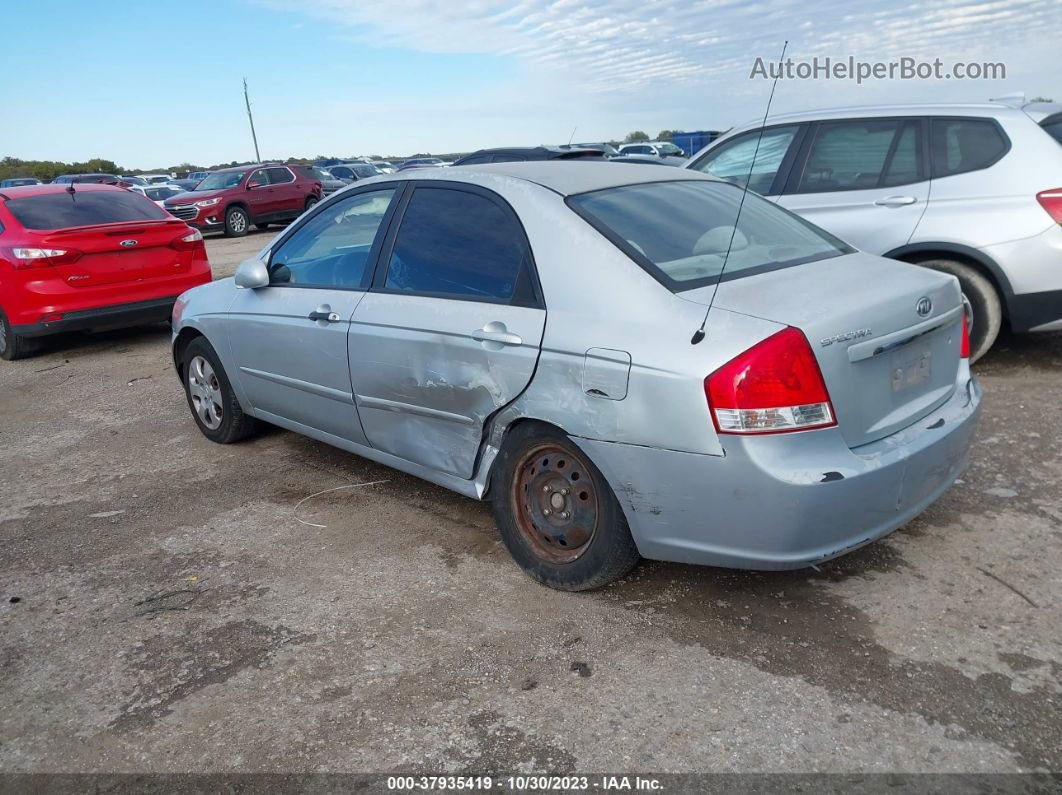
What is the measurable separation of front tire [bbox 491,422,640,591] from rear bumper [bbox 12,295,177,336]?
595 centimetres

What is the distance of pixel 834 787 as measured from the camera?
7.83ft

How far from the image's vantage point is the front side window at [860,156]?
607cm

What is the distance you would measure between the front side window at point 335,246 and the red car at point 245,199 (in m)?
16.7

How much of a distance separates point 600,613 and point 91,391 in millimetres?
5536

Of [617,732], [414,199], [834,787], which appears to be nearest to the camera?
[834,787]

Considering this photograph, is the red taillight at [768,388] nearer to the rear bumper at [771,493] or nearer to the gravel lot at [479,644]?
the rear bumper at [771,493]

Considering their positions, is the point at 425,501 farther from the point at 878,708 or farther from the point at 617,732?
the point at 878,708

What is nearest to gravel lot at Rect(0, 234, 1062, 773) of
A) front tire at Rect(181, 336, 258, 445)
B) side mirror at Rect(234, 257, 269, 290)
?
front tire at Rect(181, 336, 258, 445)

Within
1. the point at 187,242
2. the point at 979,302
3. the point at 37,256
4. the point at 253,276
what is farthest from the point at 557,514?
the point at 187,242

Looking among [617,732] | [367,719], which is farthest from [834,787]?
[367,719]

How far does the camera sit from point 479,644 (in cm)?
318

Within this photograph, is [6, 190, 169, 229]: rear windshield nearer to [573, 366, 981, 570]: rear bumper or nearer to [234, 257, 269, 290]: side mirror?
[234, 257, 269, 290]: side mirror

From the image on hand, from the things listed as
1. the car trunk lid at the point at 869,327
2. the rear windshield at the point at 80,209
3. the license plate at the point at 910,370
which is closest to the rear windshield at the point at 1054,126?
the car trunk lid at the point at 869,327

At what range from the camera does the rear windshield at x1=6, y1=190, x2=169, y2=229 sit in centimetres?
825
